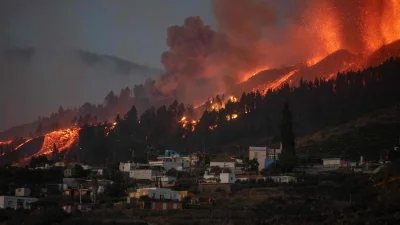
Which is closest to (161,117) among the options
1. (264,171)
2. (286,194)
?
(264,171)

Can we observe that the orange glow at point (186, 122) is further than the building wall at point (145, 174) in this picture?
Yes

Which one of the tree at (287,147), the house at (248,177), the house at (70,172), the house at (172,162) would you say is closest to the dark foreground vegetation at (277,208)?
the house at (248,177)

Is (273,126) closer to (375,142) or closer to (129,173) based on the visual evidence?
(375,142)

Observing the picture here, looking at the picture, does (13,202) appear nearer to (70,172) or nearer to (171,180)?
(70,172)

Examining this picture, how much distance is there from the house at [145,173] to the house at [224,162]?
6.35m

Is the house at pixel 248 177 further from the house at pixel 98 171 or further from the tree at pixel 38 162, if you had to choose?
the tree at pixel 38 162

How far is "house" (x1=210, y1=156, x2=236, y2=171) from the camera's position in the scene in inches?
3150

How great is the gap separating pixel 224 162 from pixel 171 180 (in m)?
9.51

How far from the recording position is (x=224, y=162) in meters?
81.8

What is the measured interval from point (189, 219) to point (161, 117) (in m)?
69.0

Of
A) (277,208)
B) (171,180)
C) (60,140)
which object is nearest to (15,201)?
(171,180)

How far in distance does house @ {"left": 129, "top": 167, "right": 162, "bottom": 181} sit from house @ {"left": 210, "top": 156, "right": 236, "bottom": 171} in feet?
20.8

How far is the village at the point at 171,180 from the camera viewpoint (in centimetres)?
6206

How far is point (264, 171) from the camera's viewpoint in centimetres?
7394
